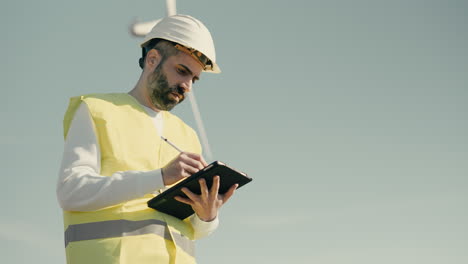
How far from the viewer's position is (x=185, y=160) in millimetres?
4945

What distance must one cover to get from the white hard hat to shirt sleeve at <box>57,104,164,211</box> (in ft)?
4.75

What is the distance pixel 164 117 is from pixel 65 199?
147cm

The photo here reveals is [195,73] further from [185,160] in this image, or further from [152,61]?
[185,160]

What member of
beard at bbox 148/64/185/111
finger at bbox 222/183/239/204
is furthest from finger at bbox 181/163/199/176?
beard at bbox 148/64/185/111

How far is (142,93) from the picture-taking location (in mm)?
6074

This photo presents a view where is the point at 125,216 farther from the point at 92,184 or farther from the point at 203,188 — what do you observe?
the point at 203,188

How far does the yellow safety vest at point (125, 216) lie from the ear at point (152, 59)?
0.41 metres

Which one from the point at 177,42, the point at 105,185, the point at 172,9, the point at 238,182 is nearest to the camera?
the point at 105,185

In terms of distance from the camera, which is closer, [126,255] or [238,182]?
[126,255]

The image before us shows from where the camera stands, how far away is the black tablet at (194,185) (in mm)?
4926

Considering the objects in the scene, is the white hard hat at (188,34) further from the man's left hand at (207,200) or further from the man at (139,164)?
the man's left hand at (207,200)

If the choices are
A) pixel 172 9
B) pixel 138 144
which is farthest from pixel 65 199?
pixel 172 9

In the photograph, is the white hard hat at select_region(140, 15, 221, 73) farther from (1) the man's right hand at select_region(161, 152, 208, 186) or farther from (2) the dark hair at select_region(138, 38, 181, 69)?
(1) the man's right hand at select_region(161, 152, 208, 186)

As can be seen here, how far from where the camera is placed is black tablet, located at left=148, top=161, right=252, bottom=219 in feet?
16.2
